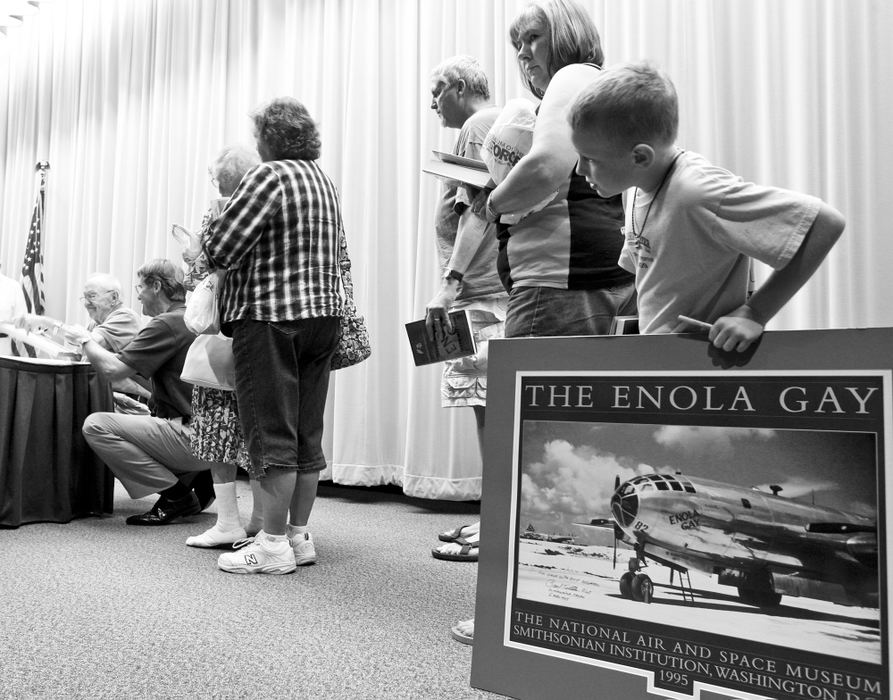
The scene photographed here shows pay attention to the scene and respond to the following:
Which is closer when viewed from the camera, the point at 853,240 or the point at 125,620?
the point at 125,620

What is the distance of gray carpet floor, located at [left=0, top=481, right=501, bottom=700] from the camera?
1159 millimetres

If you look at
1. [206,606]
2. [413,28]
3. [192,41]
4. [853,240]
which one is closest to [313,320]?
[206,606]

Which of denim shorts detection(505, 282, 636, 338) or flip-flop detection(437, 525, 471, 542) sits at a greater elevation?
denim shorts detection(505, 282, 636, 338)

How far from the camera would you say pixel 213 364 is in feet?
6.85

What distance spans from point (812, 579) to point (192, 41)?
476 centimetres

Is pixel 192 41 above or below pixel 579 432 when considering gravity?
above

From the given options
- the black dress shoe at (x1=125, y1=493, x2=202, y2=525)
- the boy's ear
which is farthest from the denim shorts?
the black dress shoe at (x1=125, y1=493, x2=202, y2=525)

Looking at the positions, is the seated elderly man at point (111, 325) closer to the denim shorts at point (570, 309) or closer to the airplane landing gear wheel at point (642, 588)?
the denim shorts at point (570, 309)

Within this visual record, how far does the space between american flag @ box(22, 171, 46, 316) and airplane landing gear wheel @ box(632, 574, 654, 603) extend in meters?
5.48

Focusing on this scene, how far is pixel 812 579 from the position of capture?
722mm

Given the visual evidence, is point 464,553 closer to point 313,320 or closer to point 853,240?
point 313,320

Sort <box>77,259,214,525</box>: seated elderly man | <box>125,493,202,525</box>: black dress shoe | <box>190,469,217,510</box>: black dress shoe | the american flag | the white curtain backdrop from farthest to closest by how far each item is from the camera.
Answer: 1. the american flag
2. <box>190,469,217,510</box>: black dress shoe
3. <box>125,493,202,525</box>: black dress shoe
4. <box>77,259,214,525</box>: seated elderly man
5. the white curtain backdrop

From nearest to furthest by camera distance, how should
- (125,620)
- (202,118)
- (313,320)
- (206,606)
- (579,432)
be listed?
(579,432), (125,620), (206,606), (313,320), (202,118)

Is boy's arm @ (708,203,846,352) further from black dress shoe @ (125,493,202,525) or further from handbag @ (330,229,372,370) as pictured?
black dress shoe @ (125,493,202,525)
